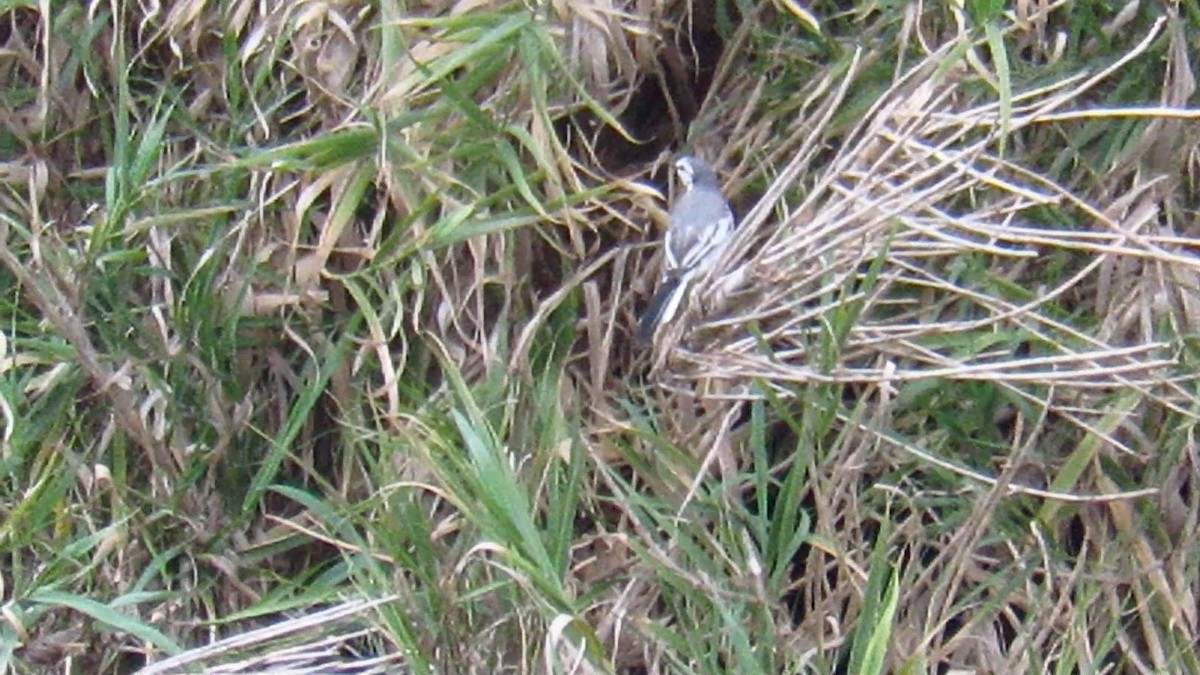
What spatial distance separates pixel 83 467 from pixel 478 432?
2.16 ft

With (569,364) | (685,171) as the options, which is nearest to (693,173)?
(685,171)

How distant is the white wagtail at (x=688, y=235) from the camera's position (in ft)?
9.11

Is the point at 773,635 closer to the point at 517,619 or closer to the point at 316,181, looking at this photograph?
the point at 517,619

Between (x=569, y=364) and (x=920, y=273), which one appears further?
(x=569, y=364)

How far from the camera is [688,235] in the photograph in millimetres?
2834

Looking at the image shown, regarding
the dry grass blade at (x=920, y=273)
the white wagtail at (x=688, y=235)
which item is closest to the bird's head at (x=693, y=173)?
the white wagtail at (x=688, y=235)

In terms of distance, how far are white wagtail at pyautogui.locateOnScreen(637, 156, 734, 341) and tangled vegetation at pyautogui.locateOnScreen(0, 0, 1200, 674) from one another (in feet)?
0.22

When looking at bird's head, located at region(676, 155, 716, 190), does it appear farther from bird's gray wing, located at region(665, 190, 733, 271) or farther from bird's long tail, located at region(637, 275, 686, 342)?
bird's long tail, located at region(637, 275, 686, 342)

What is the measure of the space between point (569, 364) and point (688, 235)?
0.89 ft

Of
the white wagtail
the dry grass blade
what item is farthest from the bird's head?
the dry grass blade

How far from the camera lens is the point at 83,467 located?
2932 millimetres

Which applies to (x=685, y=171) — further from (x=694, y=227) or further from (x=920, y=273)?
(x=920, y=273)

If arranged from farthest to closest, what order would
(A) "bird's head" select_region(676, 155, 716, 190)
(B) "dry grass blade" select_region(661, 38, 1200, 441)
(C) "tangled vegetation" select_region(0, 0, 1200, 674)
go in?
(A) "bird's head" select_region(676, 155, 716, 190), (C) "tangled vegetation" select_region(0, 0, 1200, 674), (B) "dry grass blade" select_region(661, 38, 1200, 441)

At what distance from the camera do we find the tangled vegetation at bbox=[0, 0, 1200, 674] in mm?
2701
